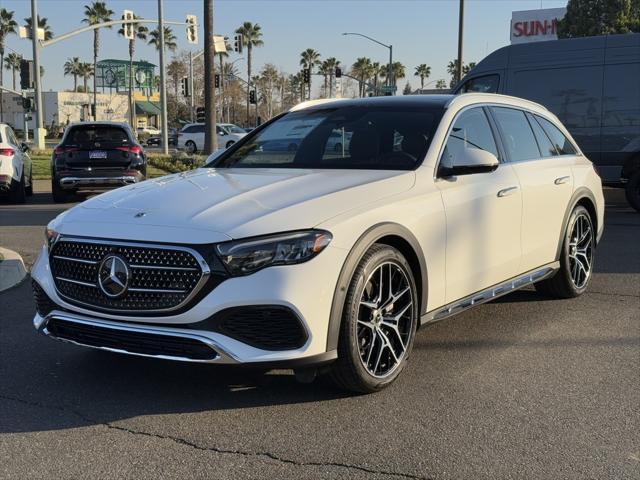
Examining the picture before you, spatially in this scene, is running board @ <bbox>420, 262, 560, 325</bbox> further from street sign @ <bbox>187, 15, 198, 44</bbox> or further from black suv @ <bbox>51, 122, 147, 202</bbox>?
street sign @ <bbox>187, 15, 198, 44</bbox>

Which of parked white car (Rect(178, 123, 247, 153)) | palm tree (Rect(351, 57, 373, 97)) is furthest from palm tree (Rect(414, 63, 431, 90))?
parked white car (Rect(178, 123, 247, 153))

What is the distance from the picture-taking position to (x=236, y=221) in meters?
3.55

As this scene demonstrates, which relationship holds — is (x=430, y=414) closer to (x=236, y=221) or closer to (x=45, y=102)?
(x=236, y=221)

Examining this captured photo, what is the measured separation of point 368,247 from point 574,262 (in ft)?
10.4

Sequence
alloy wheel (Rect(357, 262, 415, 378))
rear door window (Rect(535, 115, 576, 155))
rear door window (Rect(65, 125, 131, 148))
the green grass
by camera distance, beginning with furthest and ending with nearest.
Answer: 1. the green grass
2. rear door window (Rect(65, 125, 131, 148))
3. rear door window (Rect(535, 115, 576, 155))
4. alloy wheel (Rect(357, 262, 415, 378))

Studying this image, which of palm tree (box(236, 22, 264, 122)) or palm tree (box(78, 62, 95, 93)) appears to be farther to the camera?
palm tree (box(78, 62, 95, 93))

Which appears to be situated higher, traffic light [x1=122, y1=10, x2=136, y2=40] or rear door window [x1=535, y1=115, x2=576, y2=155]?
traffic light [x1=122, y1=10, x2=136, y2=40]

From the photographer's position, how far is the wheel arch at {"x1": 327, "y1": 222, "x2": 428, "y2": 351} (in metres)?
3.60

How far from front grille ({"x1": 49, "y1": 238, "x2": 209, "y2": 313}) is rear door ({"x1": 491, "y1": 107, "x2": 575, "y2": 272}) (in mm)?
2827

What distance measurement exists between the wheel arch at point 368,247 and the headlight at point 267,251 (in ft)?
0.75

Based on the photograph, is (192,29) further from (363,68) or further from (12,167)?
(363,68)

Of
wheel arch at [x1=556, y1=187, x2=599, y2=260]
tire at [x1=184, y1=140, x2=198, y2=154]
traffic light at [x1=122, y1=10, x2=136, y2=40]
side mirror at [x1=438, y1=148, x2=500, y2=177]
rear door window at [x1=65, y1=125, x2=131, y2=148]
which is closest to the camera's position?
side mirror at [x1=438, y1=148, x2=500, y2=177]

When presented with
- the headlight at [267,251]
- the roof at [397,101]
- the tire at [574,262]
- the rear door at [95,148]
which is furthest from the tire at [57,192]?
the headlight at [267,251]

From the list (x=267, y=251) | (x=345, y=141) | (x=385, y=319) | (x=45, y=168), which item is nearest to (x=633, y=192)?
(x=345, y=141)
